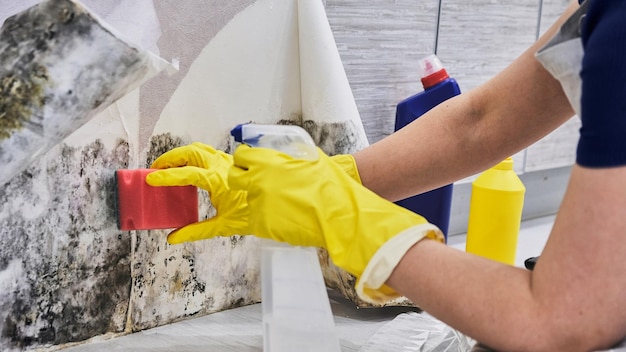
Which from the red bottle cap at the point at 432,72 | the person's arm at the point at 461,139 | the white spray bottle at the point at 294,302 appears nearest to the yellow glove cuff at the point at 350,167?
the person's arm at the point at 461,139

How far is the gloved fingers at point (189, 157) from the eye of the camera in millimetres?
1176

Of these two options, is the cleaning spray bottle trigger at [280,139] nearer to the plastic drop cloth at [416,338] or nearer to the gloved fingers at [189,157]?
the gloved fingers at [189,157]

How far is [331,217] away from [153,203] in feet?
1.32

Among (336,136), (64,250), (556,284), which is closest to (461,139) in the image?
(336,136)

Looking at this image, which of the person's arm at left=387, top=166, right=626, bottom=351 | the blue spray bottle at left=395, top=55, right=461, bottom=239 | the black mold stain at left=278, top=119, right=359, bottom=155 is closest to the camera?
the person's arm at left=387, top=166, right=626, bottom=351

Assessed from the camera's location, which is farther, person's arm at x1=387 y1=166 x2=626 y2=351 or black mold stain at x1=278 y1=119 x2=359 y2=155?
black mold stain at x1=278 y1=119 x2=359 y2=155

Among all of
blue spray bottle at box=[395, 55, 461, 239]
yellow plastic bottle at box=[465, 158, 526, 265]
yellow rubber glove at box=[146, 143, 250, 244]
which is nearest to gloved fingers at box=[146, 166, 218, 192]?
yellow rubber glove at box=[146, 143, 250, 244]

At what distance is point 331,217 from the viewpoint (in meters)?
0.91

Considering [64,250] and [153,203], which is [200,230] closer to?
[153,203]

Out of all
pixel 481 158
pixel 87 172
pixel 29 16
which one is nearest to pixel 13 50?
pixel 29 16

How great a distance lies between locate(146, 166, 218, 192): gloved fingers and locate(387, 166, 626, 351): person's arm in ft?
1.29

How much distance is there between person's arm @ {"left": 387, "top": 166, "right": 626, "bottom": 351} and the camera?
775 millimetres

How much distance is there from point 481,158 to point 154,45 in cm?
64

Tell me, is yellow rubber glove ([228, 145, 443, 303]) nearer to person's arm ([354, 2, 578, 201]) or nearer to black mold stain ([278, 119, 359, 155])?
person's arm ([354, 2, 578, 201])
